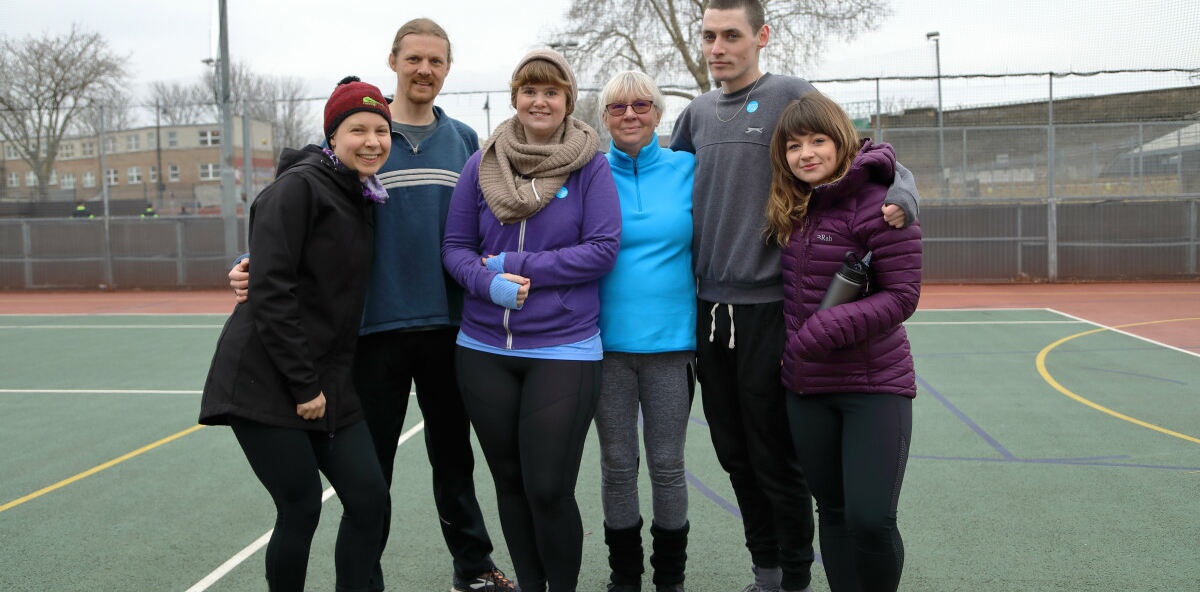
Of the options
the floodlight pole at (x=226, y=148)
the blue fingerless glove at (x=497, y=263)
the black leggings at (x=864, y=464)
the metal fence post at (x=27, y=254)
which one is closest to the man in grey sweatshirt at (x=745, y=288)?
the black leggings at (x=864, y=464)

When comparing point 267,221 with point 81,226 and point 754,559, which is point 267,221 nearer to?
point 754,559

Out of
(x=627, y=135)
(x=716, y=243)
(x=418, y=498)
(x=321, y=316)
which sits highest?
(x=627, y=135)

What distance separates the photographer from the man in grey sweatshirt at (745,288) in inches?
112

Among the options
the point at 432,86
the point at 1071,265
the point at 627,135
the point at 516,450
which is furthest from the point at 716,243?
the point at 1071,265

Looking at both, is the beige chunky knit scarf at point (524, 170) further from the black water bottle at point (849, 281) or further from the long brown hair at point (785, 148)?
the black water bottle at point (849, 281)

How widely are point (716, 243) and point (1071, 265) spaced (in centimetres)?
1596

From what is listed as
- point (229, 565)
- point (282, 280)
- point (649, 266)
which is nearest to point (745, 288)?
point (649, 266)

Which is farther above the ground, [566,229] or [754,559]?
[566,229]

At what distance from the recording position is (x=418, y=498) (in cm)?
445

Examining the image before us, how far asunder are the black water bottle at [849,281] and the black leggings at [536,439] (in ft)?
2.50

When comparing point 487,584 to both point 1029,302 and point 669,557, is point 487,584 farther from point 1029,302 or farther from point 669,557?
point 1029,302

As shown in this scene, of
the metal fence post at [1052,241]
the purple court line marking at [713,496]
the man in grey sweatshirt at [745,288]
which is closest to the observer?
the man in grey sweatshirt at [745,288]

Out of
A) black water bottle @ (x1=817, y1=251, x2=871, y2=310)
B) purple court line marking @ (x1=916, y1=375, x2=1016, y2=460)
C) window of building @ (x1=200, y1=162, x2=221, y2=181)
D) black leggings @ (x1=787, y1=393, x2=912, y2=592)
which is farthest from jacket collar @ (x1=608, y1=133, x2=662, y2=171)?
window of building @ (x1=200, y1=162, x2=221, y2=181)

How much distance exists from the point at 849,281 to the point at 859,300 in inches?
2.7
